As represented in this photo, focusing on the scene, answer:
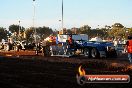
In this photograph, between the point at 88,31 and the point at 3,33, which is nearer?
the point at 88,31

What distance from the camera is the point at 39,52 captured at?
3278 cm

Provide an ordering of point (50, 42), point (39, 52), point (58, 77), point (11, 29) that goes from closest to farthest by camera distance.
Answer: point (58, 77) < point (50, 42) < point (39, 52) < point (11, 29)

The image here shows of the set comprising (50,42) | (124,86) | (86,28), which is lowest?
(124,86)

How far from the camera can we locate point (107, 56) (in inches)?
1068

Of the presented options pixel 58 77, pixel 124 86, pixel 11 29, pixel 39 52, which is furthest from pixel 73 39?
pixel 11 29

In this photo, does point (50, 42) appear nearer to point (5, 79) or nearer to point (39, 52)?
point (39, 52)

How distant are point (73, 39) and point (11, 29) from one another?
10696 cm

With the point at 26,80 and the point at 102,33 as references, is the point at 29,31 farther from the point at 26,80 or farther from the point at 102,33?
the point at 26,80

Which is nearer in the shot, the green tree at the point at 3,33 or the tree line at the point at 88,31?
the tree line at the point at 88,31

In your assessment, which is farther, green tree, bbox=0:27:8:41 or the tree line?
green tree, bbox=0:27:8:41

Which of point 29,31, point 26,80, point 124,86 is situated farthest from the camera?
point 29,31

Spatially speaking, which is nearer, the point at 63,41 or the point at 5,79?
the point at 5,79

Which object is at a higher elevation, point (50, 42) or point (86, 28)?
point (86, 28)

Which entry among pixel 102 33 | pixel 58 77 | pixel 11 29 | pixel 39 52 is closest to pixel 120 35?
pixel 102 33
